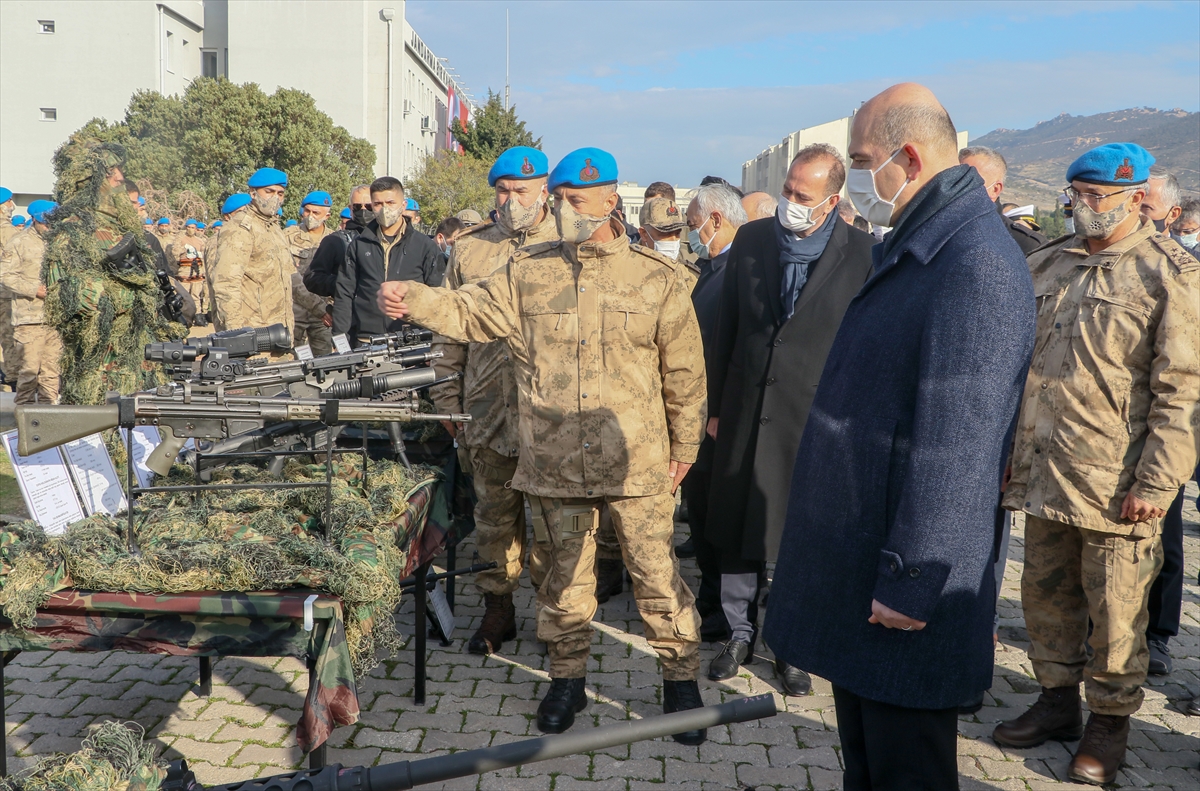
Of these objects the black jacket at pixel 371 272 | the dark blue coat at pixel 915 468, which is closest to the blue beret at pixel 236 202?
the black jacket at pixel 371 272

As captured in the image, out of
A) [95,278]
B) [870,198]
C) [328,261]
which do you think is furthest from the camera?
[328,261]

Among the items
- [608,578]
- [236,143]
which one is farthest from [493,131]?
[608,578]

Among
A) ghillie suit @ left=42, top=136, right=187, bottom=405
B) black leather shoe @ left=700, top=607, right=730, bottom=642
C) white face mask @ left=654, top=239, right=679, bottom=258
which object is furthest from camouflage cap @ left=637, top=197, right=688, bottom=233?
ghillie suit @ left=42, top=136, right=187, bottom=405

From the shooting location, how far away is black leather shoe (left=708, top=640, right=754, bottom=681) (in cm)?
433

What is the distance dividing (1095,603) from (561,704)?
2.17m

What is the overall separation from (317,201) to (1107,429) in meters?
8.94

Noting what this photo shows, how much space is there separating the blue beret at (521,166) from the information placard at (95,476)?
220 centimetres

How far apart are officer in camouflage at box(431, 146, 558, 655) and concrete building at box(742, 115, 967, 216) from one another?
37373mm

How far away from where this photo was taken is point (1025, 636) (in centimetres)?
491

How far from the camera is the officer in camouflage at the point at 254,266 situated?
23.2ft

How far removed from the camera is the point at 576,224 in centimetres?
358

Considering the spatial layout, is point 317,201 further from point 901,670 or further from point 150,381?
point 901,670

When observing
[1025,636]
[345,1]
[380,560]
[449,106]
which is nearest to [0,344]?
[380,560]

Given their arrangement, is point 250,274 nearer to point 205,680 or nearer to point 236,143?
point 205,680
